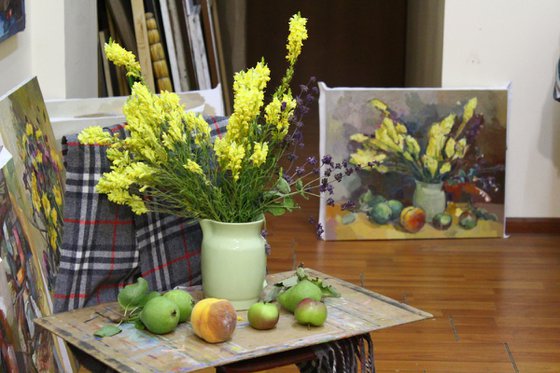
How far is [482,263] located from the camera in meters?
4.85

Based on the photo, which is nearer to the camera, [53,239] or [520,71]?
[53,239]

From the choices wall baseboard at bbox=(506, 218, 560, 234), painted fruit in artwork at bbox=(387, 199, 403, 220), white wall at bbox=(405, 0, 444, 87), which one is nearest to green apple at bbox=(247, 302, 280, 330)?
painted fruit in artwork at bbox=(387, 199, 403, 220)

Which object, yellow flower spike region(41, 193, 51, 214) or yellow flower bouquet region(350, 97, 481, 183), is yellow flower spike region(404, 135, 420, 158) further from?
yellow flower spike region(41, 193, 51, 214)

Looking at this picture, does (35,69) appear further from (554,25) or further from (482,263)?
(554,25)

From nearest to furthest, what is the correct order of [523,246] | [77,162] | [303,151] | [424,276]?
1. [77,162]
2. [424,276]
3. [523,246]
4. [303,151]

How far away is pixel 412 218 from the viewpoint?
Result: 5219mm

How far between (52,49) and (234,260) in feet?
5.67

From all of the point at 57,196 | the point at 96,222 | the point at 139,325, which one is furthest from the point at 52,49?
the point at 139,325

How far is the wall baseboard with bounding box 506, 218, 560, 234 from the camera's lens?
5369mm

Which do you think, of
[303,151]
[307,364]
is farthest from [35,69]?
[303,151]

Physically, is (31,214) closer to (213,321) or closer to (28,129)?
(28,129)

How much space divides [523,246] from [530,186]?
0.35 m

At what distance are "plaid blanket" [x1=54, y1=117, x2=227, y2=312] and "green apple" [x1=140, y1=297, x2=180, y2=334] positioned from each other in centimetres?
45

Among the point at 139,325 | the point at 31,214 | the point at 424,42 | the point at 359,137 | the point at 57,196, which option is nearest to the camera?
the point at 139,325
